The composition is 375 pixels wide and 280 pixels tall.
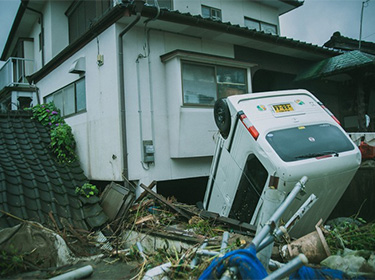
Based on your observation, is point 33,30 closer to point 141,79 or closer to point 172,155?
point 141,79

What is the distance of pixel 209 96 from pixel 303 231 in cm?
460

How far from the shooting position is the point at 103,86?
779 centimetres

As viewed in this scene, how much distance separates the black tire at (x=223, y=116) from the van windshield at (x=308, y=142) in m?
0.90

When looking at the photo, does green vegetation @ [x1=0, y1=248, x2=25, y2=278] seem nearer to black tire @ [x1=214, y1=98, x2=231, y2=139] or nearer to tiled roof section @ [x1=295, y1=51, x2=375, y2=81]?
black tire @ [x1=214, y1=98, x2=231, y2=139]

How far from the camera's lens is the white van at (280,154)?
13.8 ft

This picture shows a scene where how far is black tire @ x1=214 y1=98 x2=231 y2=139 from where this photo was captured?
17.0 ft

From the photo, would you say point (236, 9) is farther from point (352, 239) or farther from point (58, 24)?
point (352, 239)

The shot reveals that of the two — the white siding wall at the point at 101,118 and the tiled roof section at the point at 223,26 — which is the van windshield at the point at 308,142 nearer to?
the white siding wall at the point at 101,118

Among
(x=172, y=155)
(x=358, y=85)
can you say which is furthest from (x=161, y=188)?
(x=358, y=85)

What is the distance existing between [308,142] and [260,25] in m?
9.99

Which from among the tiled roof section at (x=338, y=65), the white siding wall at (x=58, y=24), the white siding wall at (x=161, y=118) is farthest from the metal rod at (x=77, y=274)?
the white siding wall at (x=58, y=24)

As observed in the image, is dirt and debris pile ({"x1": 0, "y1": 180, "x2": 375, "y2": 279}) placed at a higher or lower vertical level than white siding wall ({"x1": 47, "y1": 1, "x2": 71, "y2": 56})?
lower

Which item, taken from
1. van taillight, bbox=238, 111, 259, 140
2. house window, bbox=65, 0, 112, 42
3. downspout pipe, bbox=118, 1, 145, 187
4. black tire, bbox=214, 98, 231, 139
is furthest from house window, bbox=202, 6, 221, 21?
van taillight, bbox=238, 111, 259, 140

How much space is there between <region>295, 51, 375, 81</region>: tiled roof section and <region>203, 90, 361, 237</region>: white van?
212 inches
